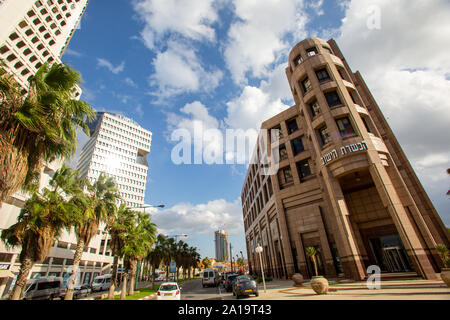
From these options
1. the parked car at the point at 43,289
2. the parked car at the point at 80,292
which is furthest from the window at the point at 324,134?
the parked car at the point at 80,292

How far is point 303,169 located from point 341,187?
250 inches

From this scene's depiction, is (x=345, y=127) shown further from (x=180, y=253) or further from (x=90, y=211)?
(x=180, y=253)

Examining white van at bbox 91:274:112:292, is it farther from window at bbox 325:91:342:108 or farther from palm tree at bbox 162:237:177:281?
window at bbox 325:91:342:108

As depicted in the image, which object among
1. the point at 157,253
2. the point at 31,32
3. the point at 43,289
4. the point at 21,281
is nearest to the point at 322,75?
the point at 21,281

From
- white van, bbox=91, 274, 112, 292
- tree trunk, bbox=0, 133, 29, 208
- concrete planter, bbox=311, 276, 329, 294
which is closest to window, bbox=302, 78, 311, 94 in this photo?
concrete planter, bbox=311, 276, 329, 294

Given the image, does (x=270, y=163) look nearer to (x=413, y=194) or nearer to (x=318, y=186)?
(x=318, y=186)

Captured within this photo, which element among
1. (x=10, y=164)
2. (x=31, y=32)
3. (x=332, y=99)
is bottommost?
(x=10, y=164)

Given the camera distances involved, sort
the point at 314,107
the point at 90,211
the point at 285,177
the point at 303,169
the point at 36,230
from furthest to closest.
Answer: the point at 285,177
the point at 303,169
the point at 314,107
the point at 90,211
the point at 36,230

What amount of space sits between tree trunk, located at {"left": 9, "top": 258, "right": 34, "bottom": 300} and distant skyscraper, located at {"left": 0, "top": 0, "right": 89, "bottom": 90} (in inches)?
1501

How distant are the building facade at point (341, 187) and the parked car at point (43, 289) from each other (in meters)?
28.8

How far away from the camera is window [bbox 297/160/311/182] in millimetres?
32447

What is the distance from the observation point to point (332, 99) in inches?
1040

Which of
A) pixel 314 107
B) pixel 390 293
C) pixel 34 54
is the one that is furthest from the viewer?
pixel 34 54

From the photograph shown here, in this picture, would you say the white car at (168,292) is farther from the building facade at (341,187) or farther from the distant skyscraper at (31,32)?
the distant skyscraper at (31,32)
